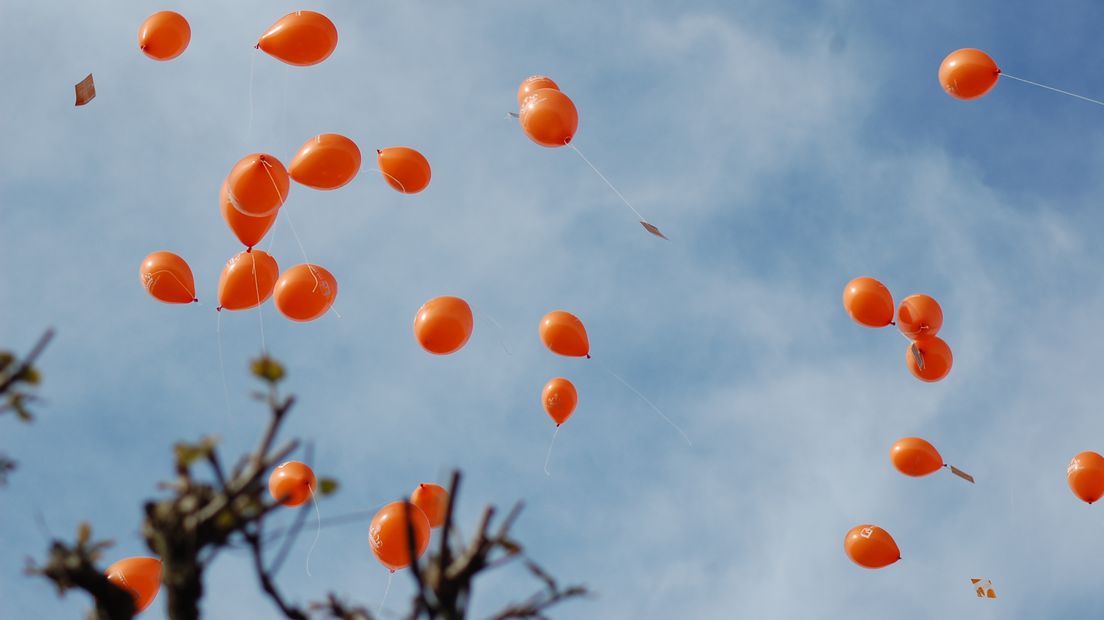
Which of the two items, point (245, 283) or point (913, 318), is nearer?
point (245, 283)

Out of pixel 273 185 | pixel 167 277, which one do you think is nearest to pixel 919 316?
pixel 273 185

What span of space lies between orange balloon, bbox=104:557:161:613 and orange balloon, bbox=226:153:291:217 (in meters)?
3.31

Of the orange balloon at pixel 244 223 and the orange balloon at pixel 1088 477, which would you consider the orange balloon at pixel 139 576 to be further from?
the orange balloon at pixel 1088 477

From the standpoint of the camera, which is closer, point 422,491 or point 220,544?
point 220,544

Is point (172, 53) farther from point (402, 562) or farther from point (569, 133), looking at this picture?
point (402, 562)

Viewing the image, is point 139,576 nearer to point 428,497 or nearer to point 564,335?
point 428,497

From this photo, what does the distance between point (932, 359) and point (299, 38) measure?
759 cm

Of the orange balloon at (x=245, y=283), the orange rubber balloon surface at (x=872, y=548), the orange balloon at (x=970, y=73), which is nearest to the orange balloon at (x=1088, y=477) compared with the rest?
the orange rubber balloon surface at (x=872, y=548)

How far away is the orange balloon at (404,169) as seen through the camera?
37.4 feet

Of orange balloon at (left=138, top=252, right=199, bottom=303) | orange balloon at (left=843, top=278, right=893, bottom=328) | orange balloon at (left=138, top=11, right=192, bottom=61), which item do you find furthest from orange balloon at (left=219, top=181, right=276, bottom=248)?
orange balloon at (left=843, top=278, right=893, bottom=328)

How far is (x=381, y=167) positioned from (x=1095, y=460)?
8570 millimetres

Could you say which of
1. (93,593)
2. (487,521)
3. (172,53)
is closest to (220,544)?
(93,593)

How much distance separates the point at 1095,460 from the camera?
12.1m

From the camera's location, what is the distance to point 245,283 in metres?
10.7
